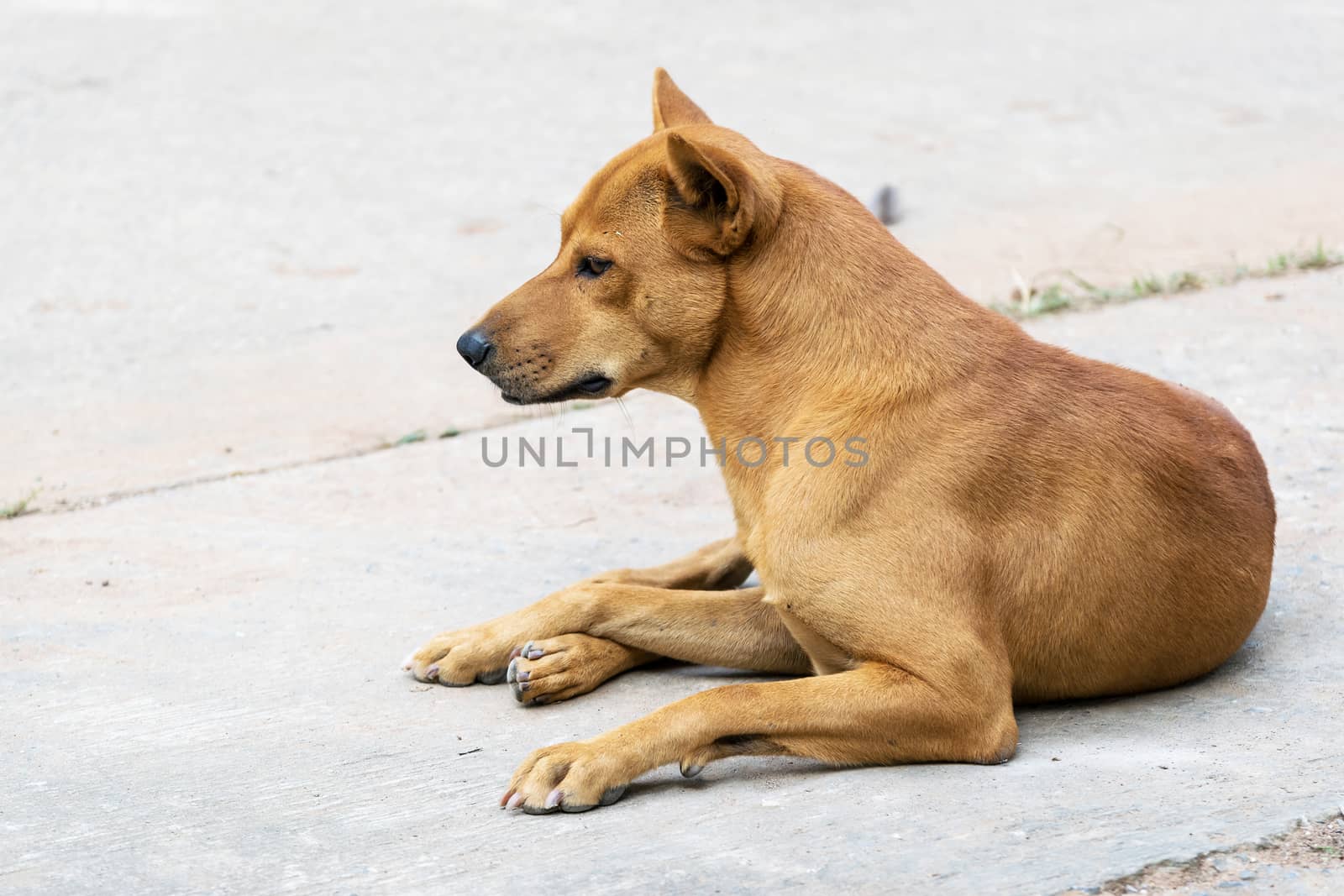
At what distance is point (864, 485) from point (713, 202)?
0.78m

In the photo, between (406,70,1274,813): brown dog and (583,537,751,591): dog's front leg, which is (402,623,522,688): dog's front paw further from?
(583,537,751,591): dog's front leg

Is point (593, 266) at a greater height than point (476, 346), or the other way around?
point (593, 266)

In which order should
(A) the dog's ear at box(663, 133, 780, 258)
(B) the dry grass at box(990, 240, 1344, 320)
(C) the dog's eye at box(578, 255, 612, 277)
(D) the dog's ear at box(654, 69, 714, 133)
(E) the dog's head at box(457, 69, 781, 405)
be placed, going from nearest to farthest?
1. (A) the dog's ear at box(663, 133, 780, 258)
2. (E) the dog's head at box(457, 69, 781, 405)
3. (C) the dog's eye at box(578, 255, 612, 277)
4. (D) the dog's ear at box(654, 69, 714, 133)
5. (B) the dry grass at box(990, 240, 1344, 320)

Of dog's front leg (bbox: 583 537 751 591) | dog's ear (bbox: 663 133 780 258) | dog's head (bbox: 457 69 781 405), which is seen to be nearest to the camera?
dog's ear (bbox: 663 133 780 258)

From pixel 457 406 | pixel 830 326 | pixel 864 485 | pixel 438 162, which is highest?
pixel 830 326

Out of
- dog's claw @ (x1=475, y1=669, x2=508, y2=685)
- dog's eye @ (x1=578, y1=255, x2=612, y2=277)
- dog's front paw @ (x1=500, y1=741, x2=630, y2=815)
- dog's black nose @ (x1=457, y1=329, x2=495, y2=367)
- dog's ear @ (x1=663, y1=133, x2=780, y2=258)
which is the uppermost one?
dog's ear @ (x1=663, y1=133, x2=780, y2=258)

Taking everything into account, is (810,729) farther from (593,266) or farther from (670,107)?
(670,107)

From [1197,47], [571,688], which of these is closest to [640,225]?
[571,688]

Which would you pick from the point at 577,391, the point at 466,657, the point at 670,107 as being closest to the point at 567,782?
the point at 466,657

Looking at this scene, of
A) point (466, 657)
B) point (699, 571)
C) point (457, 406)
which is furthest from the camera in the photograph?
point (457, 406)

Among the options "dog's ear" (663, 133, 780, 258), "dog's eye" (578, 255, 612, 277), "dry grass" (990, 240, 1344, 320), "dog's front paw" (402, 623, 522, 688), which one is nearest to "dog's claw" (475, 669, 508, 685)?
"dog's front paw" (402, 623, 522, 688)

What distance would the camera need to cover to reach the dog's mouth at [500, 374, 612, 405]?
395 cm

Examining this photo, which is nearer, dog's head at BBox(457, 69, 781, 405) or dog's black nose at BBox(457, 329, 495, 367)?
dog's head at BBox(457, 69, 781, 405)

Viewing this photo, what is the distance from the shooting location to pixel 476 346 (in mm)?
3936
